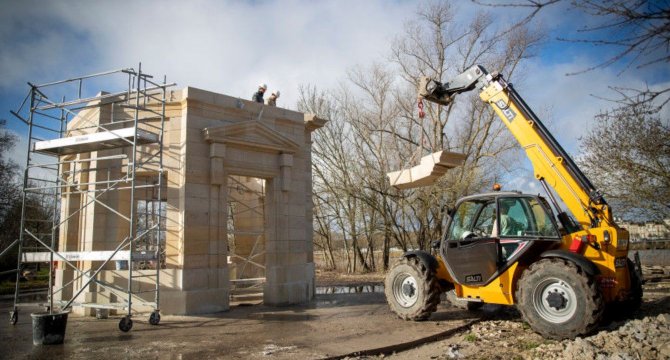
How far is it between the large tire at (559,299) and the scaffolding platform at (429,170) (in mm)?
2472

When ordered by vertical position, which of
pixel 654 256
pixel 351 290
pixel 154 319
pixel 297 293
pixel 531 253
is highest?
pixel 531 253

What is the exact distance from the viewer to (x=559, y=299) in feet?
22.7

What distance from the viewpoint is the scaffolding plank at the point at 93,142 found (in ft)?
31.0

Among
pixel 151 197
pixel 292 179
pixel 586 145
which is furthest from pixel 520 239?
pixel 586 145

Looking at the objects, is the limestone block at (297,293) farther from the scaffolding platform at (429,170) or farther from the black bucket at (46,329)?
the black bucket at (46,329)

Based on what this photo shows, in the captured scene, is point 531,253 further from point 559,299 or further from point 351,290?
point 351,290

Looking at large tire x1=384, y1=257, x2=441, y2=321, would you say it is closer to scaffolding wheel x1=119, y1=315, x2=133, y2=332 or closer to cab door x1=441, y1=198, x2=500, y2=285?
cab door x1=441, y1=198, x2=500, y2=285

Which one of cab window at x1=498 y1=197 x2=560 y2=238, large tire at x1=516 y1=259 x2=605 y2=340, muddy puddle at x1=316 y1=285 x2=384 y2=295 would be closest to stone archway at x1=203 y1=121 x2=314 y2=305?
muddy puddle at x1=316 y1=285 x2=384 y2=295

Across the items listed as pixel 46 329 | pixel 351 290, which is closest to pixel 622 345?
pixel 46 329

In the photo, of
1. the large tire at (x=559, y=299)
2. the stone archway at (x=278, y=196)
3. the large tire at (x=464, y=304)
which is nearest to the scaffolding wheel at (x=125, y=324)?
the stone archway at (x=278, y=196)

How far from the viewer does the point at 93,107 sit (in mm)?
10359

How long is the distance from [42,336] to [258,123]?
6.27 metres

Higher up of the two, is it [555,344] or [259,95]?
[259,95]

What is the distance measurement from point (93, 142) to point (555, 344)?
9.09 m
